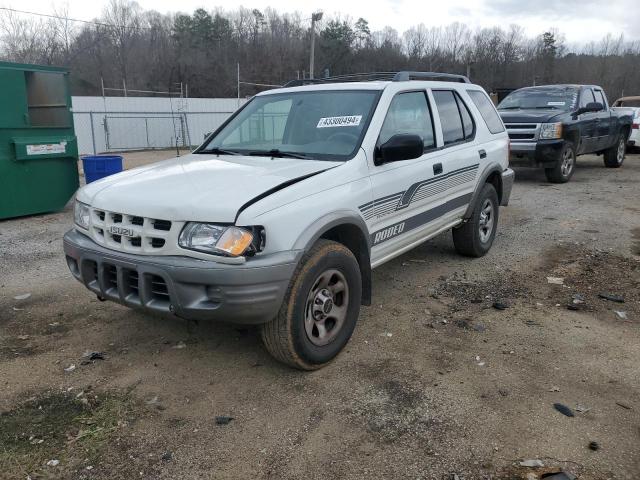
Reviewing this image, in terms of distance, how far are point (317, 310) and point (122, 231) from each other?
1296 mm

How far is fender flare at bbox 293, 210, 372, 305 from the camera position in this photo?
3.15m

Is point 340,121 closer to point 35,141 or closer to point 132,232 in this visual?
point 132,232

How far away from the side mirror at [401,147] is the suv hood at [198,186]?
0.40 metres

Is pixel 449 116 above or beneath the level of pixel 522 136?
above

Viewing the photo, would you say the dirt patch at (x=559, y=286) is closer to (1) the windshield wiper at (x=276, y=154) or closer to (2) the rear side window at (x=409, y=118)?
(2) the rear side window at (x=409, y=118)

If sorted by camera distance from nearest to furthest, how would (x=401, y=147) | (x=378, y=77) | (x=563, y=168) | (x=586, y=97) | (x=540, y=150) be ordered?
(x=401, y=147) < (x=378, y=77) < (x=540, y=150) < (x=563, y=168) < (x=586, y=97)

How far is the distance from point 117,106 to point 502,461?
86.5 ft

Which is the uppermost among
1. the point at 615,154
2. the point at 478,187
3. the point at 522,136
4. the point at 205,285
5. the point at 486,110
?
the point at 486,110

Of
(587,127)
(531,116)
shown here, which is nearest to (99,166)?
(531,116)

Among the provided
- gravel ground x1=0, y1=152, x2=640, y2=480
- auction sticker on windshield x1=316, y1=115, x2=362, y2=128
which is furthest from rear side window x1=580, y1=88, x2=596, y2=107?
auction sticker on windshield x1=316, y1=115, x2=362, y2=128

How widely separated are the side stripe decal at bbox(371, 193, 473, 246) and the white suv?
16mm

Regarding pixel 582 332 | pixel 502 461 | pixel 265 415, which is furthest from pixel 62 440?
pixel 582 332

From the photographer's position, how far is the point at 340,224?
3.48m

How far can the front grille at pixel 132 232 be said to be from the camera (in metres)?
2.99
